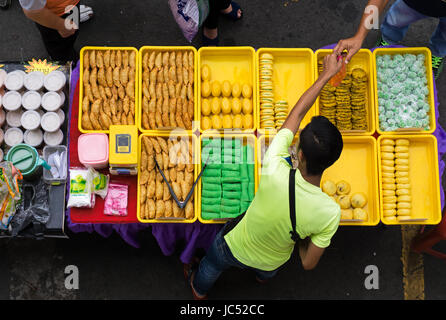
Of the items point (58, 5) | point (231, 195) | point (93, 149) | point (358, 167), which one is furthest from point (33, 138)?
point (358, 167)

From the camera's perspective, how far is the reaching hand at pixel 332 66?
9.64 ft

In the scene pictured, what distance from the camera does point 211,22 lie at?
4352 millimetres

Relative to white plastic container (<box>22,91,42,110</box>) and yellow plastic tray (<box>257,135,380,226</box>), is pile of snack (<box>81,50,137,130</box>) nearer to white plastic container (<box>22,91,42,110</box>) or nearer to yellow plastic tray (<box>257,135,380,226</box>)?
white plastic container (<box>22,91,42,110</box>)

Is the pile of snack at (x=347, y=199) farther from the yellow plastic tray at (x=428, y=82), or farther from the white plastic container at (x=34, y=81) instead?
the white plastic container at (x=34, y=81)

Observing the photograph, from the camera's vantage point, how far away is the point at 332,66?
296cm

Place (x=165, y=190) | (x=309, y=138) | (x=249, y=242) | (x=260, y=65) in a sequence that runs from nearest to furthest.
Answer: (x=309, y=138) < (x=249, y=242) < (x=165, y=190) < (x=260, y=65)

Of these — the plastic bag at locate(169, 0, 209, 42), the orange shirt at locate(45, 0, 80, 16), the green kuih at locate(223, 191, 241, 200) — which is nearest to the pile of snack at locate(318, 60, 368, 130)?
the green kuih at locate(223, 191, 241, 200)

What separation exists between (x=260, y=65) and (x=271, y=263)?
1.79m

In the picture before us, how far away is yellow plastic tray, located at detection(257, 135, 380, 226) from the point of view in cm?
352

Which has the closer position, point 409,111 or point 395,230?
point 409,111

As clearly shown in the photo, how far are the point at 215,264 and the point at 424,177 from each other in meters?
2.03
